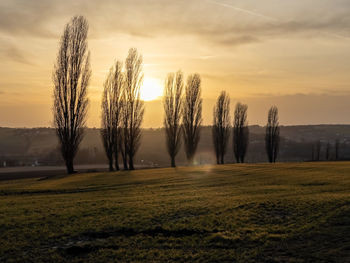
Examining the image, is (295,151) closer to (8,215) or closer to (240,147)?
(240,147)

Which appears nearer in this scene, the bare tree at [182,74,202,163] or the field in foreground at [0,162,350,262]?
the field in foreground at [0,162,350,262]

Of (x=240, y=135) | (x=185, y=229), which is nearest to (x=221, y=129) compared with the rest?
(x=240, y=135)

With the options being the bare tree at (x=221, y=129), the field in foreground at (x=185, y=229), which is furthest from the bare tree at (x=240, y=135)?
the field in foreground at (x=185, y=229)

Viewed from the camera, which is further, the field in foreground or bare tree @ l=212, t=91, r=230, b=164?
bare tree @ l=212, t=91, r=230, b=164

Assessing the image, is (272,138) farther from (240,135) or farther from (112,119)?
(112,119)

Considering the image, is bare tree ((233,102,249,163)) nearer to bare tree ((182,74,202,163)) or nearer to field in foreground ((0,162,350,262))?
bare tree ((182,74,202,163))

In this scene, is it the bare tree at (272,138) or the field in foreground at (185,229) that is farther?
the bare tree at (272,138)

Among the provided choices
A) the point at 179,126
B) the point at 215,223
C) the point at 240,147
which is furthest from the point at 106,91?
the point at 215,223

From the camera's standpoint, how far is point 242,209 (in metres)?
15.3

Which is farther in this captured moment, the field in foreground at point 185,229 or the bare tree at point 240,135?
the bare tree at point 240,135

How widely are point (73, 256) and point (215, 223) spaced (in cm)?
598

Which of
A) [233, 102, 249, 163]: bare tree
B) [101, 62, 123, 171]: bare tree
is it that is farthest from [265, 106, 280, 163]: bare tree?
[101, 62, 123, 171]: bare tree

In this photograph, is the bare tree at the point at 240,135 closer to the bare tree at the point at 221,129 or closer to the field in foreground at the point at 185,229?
the bare tree at the point at 221,129

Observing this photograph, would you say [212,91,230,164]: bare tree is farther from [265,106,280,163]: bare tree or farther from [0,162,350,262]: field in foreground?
[0,162,350,262]: field in foreground
